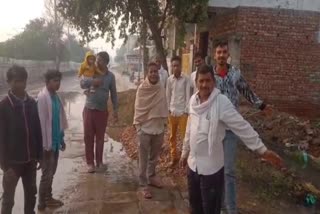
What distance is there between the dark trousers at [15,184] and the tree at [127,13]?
7255 mm

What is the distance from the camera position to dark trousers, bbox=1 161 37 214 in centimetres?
417

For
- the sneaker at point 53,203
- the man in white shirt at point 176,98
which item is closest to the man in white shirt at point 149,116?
the man in white shirt at point 176,98

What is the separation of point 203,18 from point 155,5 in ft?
4.82

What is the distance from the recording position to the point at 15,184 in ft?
13.8

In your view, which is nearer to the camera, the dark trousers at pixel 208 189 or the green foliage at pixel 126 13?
the dark trousers at pixel 208 189

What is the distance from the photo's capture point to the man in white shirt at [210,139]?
141 inches

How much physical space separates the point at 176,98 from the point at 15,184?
328cm

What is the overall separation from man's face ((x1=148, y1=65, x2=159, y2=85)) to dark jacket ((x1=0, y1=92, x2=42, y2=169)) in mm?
1841

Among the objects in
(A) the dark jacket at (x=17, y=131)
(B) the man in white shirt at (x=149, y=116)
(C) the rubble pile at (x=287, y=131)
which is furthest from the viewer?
(C) the rubble pile at (x=287, y=131)

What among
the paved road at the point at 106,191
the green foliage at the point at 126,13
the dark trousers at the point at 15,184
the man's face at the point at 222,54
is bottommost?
the paved road at the point at 106,191

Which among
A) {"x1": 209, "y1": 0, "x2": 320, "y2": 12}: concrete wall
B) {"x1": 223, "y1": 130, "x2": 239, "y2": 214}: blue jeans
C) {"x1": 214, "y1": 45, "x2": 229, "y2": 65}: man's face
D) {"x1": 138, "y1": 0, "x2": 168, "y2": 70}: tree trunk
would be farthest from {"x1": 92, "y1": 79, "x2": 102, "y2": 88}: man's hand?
{"x1": 209, "y1": 0, "x2": 320, "y2": 12}: concrete wall

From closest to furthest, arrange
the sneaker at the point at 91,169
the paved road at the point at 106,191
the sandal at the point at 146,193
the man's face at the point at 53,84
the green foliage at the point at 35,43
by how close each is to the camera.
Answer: the man's face at the point at 53,84 < the paved road at the point at 106,191 < the sandal at the point at 146,193 < the sneaker at the point at 91,169 < the green foliage at the point at 35,43

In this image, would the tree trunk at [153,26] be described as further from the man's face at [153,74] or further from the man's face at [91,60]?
the man's face at [153,74]

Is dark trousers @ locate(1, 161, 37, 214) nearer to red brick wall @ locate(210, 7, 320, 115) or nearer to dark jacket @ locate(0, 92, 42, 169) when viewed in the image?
dark jacket @ locate(0, 92, 42, 169)
